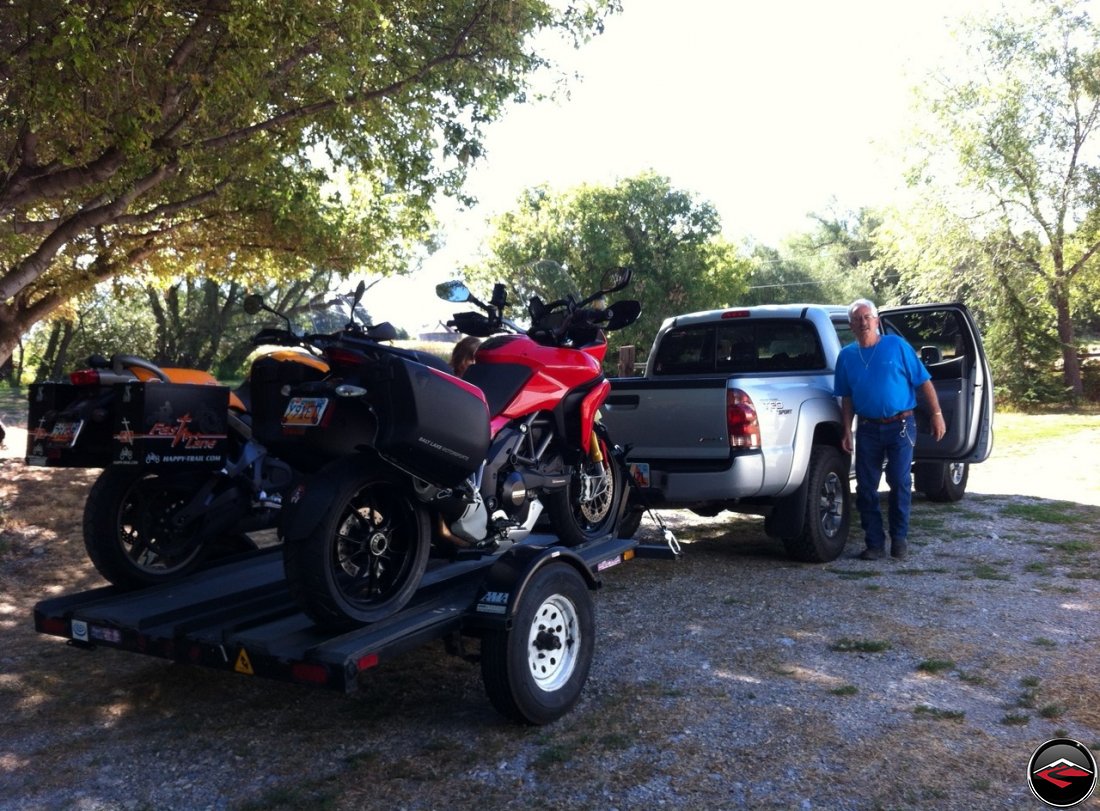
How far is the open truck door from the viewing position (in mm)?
8500

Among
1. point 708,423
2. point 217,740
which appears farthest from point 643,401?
point 217,740

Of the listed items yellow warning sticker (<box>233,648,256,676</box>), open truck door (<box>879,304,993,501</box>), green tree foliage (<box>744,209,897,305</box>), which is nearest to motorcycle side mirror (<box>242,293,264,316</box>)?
yellow warning sticker (<box>233,648,256,676</box>)

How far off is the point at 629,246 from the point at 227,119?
27110 millimetres

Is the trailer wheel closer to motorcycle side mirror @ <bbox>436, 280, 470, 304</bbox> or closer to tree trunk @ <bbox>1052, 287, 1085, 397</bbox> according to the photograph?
motorcycle side mirror @ <bbox>436, 280, 470, 304</bbox>

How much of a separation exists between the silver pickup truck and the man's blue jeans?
149 millimetres

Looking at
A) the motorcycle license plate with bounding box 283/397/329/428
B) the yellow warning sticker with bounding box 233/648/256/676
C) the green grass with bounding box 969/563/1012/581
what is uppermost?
the motorcycle license plate with bounding box 283/397/329/428

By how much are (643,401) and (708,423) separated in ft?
1.76

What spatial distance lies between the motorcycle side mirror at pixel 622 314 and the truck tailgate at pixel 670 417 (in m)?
0.98

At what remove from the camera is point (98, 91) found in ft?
23.6

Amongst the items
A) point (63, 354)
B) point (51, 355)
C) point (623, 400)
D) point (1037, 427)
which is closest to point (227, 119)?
point (623, 400)

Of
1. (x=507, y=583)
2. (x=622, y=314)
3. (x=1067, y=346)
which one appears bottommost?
(x=507, y=583)

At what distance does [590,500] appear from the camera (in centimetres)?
584

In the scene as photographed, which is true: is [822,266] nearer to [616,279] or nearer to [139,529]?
[616,279]

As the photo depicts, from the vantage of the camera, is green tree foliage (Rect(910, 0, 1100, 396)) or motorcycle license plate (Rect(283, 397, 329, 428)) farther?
green tree foliage (Rect(910, 0, 1100, 396))
